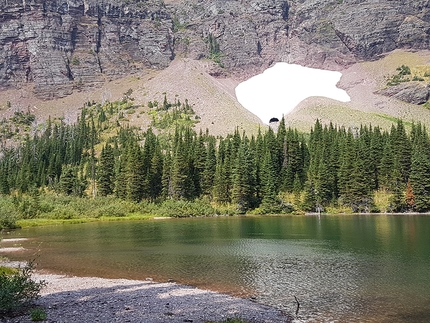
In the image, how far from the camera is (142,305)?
20.6 meters

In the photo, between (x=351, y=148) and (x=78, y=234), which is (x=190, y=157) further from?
(x=78, y=234)

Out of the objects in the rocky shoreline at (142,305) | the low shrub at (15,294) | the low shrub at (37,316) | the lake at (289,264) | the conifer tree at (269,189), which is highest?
the conifer tree at (269,189)

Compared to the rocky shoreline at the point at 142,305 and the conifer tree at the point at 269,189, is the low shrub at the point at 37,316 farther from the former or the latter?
the conifer tree at the point at 269,189

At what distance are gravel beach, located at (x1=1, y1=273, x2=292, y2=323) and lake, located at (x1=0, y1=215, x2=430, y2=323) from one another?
2135mm

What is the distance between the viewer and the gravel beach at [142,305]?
59.4 ft

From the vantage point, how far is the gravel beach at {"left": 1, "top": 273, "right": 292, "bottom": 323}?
18.1 metres

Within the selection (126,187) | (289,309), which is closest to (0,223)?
(126,187)

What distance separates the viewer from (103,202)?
324 ft

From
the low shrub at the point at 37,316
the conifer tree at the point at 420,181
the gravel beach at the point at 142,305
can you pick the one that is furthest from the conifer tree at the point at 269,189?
the low shrub at the point at 37,316

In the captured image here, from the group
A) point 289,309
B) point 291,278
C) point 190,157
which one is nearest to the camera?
point 289,309

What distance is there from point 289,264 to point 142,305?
A: 16.6 metres

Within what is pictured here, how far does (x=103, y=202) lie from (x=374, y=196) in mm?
67169

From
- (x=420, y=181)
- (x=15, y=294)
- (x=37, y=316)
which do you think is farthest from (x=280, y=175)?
(x=37, y=316)

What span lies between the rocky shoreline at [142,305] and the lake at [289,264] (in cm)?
206
